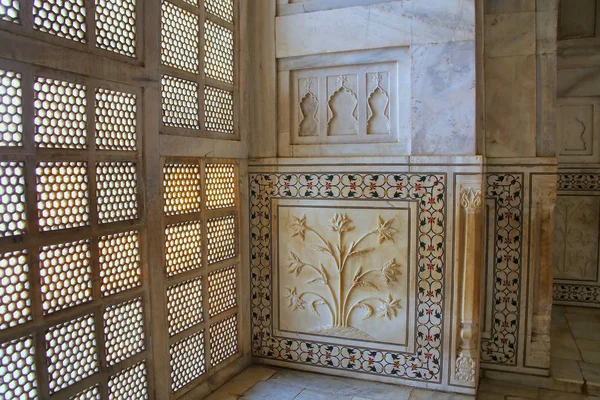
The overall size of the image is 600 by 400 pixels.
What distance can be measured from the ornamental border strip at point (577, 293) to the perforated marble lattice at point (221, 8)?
357cm

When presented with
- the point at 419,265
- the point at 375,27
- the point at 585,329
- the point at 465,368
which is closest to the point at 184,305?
the point at 419,265

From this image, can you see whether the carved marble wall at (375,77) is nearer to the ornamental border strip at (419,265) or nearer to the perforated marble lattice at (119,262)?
the ornamental border strip at (419,265)

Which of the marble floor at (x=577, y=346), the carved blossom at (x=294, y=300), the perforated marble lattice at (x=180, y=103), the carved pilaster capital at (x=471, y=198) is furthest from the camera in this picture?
the carved blossom at (x=294, y=300)

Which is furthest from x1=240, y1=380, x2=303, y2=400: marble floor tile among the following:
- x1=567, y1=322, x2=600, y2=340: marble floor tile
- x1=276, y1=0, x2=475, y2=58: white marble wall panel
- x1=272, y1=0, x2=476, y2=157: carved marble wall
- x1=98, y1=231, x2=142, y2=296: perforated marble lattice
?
x1=567, y1=322, x2=600, y2=340: marble floor tile

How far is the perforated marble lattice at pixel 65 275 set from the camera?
171cm

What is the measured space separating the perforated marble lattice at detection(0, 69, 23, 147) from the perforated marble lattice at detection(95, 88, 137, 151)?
1.05 ft

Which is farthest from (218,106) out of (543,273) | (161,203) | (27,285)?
(543,273)

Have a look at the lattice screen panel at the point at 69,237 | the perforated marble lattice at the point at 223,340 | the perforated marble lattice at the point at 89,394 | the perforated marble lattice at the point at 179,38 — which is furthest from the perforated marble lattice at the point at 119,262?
the perforated marble lattice at the point at 179,38

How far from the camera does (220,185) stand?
9.00 ft

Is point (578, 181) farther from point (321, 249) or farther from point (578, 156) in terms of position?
point (321, 249)

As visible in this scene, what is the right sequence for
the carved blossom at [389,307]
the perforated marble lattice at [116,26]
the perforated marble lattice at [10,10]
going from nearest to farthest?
the perforated marble lattice at [10,10], the perforated marble lattice at [116,26], the carved blossom at [389,307]

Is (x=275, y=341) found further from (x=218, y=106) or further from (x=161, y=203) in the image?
(x=218, y=106)

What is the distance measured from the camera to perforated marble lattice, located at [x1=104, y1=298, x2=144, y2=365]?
1961 millimetres

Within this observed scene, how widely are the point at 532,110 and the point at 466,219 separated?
0.81 m
